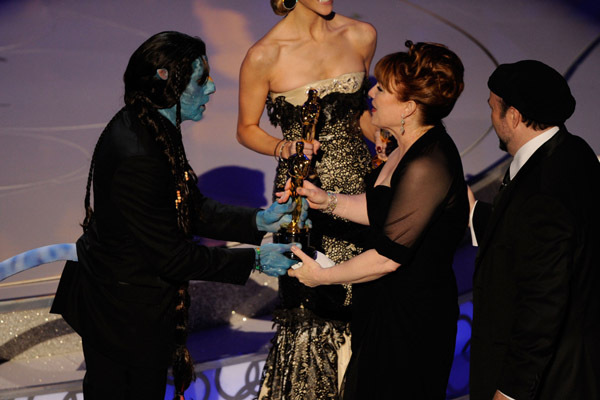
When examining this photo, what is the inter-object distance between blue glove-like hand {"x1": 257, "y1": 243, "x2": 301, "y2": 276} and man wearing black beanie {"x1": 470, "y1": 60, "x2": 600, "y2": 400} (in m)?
0.79

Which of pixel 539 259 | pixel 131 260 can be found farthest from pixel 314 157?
pixel 539 259

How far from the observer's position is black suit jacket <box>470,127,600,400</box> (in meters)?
1.78

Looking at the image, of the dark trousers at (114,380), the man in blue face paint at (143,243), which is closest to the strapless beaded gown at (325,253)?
the man in blue face paint at (143,243)

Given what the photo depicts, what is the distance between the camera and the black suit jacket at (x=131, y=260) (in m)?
2.27

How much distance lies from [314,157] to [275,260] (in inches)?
25.6

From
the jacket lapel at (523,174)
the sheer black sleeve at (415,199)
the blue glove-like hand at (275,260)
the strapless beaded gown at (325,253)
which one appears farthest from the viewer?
the strapless beaded gown at (325,253)

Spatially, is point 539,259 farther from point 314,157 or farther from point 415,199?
point 314,157

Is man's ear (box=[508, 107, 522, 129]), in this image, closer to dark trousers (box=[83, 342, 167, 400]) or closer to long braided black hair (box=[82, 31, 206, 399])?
long braided black hair (box=[82, 31, 206, 399])

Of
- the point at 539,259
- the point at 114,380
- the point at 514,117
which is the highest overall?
the point at 514,117

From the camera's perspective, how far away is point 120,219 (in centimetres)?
232

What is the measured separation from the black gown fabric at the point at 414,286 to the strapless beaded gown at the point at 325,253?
0.55 m

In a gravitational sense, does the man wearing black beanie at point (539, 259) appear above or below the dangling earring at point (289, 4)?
below

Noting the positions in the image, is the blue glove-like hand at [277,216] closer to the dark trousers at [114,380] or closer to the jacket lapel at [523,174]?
the dark trousers at [114,380]

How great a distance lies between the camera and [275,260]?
2.60 metres
